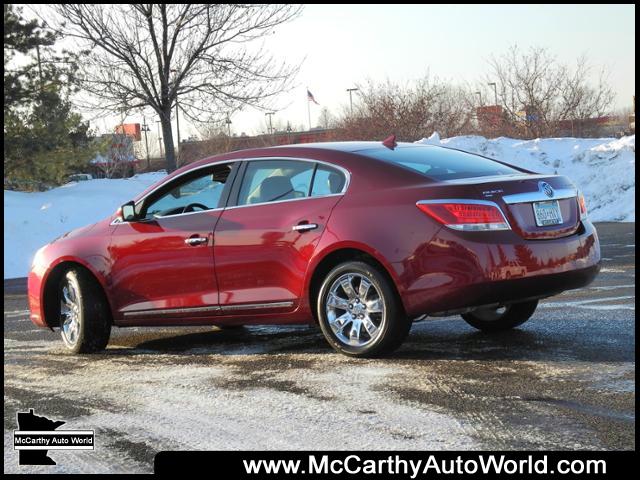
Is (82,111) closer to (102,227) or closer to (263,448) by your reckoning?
(102,227)

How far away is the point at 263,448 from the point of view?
452cm

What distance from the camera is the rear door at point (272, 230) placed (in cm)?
667

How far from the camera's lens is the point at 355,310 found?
21.2 ft

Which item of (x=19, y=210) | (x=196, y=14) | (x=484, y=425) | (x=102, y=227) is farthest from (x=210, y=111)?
(x=484, y=425)

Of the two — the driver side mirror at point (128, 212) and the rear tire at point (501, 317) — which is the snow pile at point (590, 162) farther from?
the driver side mirror at point (128, 212)

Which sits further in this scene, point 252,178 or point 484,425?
point 252,178

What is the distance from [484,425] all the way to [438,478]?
2.56 ft

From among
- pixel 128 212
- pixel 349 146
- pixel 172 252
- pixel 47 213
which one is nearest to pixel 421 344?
pixel 349 146

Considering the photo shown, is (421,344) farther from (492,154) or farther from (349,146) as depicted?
(492,154)

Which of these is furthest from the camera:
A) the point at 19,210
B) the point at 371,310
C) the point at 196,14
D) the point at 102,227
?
the point at 196,14

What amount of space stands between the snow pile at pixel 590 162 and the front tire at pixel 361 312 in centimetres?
1474

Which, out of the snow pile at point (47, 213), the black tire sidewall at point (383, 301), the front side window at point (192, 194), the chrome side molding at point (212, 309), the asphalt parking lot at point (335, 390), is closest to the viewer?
the asphalt parking lot at point (335, 390)

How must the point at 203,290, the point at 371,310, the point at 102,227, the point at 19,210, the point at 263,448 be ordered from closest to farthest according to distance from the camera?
the point at 263,448, the point at 371,310, the point at 203,290, the point at 102,227, the point at 19,210

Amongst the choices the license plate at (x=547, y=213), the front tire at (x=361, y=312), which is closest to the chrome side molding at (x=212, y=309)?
the front tire at (x=361, y=312)
